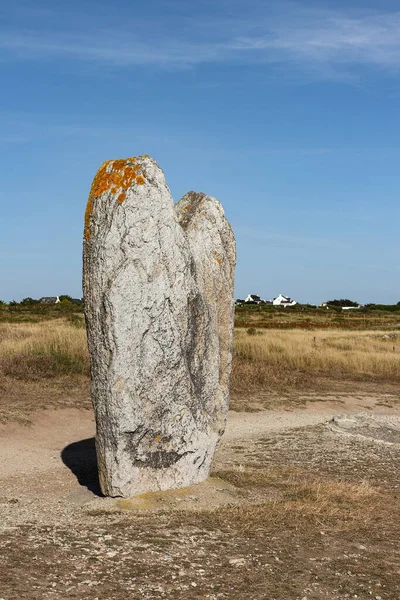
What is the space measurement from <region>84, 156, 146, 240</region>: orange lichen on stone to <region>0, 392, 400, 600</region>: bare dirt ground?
10.8 ft

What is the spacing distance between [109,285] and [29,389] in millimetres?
9294

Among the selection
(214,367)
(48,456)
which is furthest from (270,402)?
(214,367)

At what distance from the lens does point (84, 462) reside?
11.2 metres

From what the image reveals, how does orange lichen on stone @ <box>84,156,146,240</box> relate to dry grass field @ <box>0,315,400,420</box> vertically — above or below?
above

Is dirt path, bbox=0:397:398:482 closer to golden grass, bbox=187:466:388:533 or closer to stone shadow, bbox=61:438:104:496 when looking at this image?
stone shadow, bbox=61:438:104:496

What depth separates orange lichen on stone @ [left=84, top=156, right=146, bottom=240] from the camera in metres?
8.05

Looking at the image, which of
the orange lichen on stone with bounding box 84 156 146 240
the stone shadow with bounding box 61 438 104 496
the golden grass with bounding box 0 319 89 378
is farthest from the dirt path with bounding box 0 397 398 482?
the orange lichen on stone with bounding box 84 156 146 240

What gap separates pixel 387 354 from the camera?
25750mm

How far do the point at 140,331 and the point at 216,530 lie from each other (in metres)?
2.31

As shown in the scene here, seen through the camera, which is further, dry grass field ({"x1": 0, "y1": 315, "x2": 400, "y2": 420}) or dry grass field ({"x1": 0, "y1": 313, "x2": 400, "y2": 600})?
dry grass field ({"x1": 0, "y1": 315, "x2": 400, "y2": 420})

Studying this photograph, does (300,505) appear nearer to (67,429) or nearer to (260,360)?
(67,429)

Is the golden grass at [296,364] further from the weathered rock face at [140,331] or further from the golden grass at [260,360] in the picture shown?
the weathered rock face at [140,331]

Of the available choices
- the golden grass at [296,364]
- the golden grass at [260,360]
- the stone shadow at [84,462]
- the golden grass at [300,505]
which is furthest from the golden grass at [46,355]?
the golden grass at [300,505]

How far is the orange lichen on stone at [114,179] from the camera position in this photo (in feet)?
26.4
